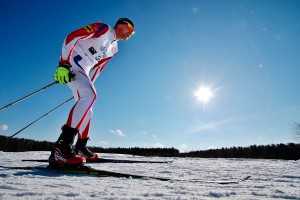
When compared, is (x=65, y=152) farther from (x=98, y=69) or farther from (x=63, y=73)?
(x=98, y=69)

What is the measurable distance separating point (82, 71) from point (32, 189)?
2292 mm

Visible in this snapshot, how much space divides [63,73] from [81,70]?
1.32ft

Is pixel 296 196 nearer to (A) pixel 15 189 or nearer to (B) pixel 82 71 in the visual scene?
(A) pixel 15 189

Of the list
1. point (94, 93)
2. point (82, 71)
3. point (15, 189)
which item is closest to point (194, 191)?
point (15, 189)

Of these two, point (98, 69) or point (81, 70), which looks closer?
point (81, 70)

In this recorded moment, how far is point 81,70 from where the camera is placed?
362cm

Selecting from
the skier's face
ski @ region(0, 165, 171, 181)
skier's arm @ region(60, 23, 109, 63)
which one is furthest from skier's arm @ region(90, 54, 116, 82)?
ski @ region(0, 165, 171, 181)

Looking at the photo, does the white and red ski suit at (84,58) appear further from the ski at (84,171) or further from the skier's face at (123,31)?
the ski at (84,171)

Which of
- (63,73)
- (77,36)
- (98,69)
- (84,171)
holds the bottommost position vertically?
(84,171)

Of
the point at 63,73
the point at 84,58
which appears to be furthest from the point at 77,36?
the point at 63,73

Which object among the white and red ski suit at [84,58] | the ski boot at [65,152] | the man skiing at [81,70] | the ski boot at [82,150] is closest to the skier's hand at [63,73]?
the man skiing at [81,70]

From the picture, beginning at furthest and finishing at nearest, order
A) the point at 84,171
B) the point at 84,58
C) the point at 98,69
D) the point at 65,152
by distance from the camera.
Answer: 1. the point at 98,69
2. the point at 84,58
3. the point at 65,152
4. the point at 84,171

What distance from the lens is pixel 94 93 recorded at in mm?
3471

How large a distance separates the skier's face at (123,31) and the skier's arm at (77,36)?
43 cm
